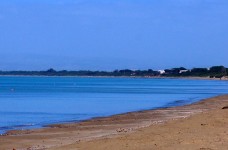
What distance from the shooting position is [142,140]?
14.9 m

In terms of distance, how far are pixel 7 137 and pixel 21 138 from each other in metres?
0.78

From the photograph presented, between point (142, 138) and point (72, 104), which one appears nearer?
point (142, 138)

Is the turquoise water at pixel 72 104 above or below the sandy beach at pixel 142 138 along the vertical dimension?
below

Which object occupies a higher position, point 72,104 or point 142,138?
point 142,138

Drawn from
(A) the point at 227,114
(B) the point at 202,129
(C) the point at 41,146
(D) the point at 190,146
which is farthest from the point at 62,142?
(A) the point at 227,114

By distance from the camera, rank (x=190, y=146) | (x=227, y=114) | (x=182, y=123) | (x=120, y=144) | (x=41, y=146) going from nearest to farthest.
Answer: (x=190, y=146) < (x=120, y=144) < (x=41, y=146) < (x=182, y=123) < (x=227, y=114)

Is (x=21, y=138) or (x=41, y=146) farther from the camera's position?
(x=21, y=138)

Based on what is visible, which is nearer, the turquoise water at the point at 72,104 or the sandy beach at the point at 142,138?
the sandy beach at the point at 142,138

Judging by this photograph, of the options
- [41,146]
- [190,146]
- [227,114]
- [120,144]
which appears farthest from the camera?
[227,114]

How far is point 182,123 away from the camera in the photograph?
19094mm

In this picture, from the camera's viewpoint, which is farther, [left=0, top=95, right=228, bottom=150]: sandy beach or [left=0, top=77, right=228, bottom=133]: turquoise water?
[left=0, top=77, right=228, bottom=133]: turquoise water

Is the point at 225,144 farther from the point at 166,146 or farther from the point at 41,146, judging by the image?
the point at 41,146

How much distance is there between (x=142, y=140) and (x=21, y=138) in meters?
5.91

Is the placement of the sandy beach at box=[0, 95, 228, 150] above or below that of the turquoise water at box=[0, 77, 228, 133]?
above
